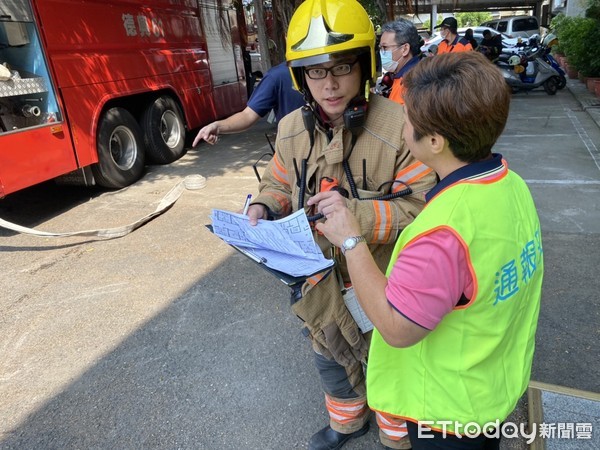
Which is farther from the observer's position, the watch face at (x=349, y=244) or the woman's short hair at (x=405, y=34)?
the woman's short hair at (x=405, y=34)

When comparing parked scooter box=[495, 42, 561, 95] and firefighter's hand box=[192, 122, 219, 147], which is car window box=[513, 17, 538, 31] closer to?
parked scooter box=[495, 42, 561, 95]

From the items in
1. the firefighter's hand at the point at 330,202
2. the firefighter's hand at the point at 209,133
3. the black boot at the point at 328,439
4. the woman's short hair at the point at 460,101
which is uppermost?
the woman's short hair at the point at 460,101

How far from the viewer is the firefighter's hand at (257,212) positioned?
64.4 inches

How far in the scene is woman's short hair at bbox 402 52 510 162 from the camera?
0.96 meters

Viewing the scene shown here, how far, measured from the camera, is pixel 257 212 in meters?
1.68

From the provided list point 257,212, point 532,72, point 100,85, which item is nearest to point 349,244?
point 257,212

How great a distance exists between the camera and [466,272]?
3.21 ft

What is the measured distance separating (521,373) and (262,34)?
798 centimetres

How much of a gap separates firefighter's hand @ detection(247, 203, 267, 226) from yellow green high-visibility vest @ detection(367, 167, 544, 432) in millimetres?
626

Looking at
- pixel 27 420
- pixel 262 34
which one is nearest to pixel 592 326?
pixel 27 420

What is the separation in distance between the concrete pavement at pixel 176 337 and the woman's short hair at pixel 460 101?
63.7 inches

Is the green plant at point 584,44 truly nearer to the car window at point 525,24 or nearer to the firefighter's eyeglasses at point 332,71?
the firefighter's eyeglasses at point 332,71

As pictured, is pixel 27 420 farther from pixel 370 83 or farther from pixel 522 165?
pixel 522 165

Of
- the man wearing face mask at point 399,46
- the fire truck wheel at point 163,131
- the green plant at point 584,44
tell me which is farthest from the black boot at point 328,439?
the green plant at point 584,44
